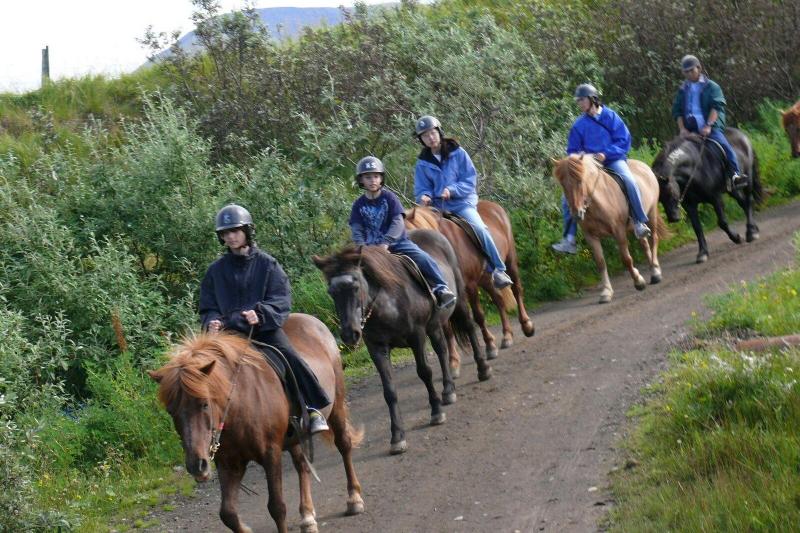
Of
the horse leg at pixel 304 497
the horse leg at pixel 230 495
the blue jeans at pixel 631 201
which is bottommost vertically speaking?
the horse leg at pixel 304 497

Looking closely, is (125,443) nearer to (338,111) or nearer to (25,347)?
(25,347)

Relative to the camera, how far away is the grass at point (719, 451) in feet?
22.6

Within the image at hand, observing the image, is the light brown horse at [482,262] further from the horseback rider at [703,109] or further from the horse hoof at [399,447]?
the horseback rider at [703,109]

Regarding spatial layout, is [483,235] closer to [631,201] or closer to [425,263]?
[425,263]

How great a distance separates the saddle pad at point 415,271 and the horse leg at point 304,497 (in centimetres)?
295

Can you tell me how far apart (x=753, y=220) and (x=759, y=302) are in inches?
291

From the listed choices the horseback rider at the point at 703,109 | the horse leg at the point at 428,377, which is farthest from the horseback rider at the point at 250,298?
the horseback rider at the point at 703,109

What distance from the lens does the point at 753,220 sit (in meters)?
18.3

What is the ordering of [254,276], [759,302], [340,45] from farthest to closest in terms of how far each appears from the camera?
[340,45] → [759,302] → [254,276]

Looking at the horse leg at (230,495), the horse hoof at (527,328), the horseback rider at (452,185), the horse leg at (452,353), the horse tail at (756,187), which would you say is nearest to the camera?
the horse leg at (230,495)

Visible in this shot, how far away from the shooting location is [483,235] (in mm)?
13344

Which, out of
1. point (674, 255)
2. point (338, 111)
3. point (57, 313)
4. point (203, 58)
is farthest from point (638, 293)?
point (203, 58)

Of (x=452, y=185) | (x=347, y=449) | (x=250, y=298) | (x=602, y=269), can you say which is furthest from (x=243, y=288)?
(x=602, y=269)

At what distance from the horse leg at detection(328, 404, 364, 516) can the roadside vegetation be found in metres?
2.31
